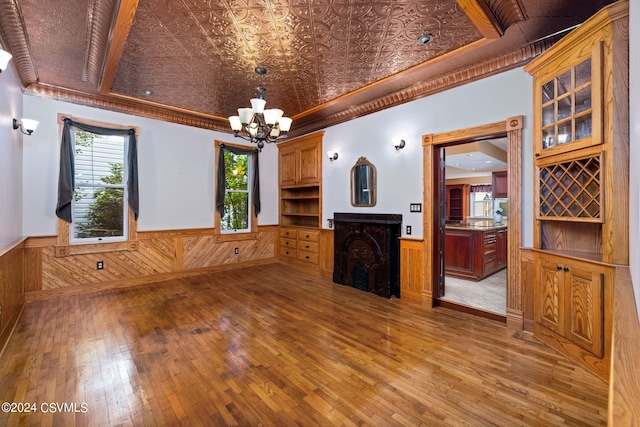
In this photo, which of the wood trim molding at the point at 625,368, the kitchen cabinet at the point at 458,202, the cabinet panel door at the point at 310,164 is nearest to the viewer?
the wood trim molding at the point at 625,368

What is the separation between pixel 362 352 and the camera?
2572 mm

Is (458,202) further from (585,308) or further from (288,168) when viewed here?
(585,308)

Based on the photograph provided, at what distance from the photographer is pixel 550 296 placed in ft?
8.70

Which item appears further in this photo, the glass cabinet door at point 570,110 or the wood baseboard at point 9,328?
the wood baseboard at point 9,328

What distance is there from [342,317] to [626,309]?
8.58 feet

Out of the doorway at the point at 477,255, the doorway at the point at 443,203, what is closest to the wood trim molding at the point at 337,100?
the doorway at the point at 443,203

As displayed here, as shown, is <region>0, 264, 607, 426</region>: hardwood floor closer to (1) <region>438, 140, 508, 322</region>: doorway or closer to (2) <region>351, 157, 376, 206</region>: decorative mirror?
(1) <region>438, 140, 508, 322</region>: doorway

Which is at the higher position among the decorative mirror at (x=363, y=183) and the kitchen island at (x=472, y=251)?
the decorative mirror at (x=363, y=183)

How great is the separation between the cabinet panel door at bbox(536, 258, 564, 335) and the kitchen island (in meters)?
2.24

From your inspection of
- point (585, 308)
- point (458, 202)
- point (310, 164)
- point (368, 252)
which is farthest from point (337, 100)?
point (458, 202)

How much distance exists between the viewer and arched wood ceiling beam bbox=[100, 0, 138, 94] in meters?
2.36

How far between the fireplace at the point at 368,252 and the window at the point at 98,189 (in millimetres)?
3628

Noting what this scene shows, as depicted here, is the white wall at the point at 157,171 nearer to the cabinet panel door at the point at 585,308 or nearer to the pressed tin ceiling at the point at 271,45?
the pressed tin ceiling at the point at 271,45

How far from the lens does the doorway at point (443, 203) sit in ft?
9.97
